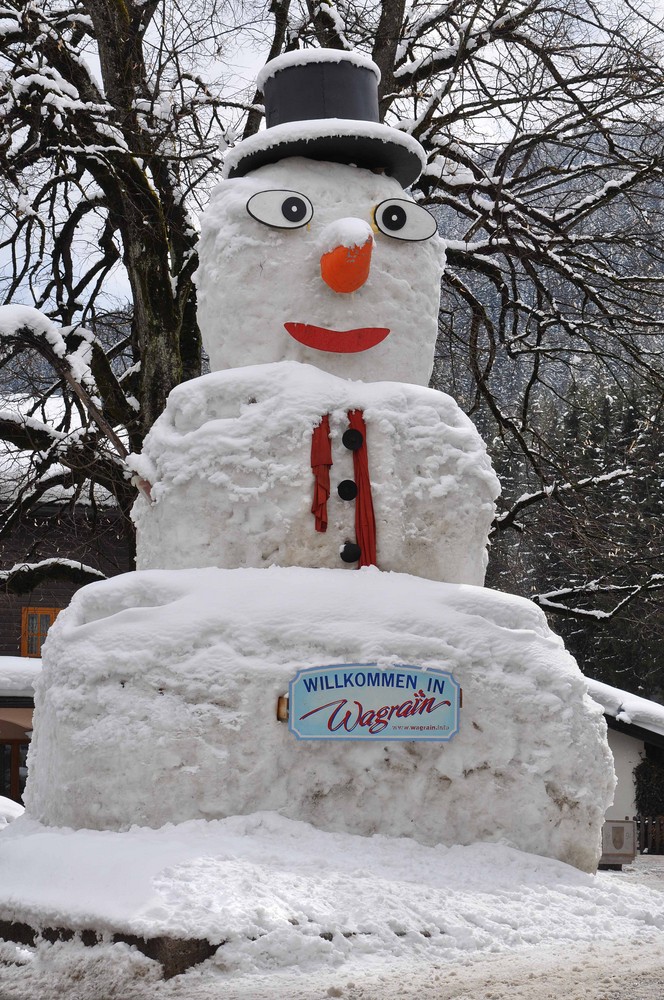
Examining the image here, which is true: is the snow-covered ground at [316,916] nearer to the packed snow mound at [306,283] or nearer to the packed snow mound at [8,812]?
the packed snow mound at [306,283]

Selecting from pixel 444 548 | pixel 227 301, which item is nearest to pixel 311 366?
pixel 227 301

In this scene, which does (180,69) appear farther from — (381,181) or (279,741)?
(279,741)

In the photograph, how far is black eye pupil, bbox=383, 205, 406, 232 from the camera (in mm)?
5848

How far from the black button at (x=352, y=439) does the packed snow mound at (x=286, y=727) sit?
632mm

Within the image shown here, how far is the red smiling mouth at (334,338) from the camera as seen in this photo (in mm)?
5652

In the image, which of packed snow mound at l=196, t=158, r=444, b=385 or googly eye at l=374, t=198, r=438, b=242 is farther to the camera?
googly eye at l=374, t=198, r=438, b=242

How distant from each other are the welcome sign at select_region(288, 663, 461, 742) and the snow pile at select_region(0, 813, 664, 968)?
45 centimetres

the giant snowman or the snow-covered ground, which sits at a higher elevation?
the giant snowman

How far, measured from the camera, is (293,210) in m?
5.66

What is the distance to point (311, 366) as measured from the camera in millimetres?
5605

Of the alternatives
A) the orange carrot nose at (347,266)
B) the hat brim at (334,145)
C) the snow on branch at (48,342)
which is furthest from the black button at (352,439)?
the snow on branch at (48,342)

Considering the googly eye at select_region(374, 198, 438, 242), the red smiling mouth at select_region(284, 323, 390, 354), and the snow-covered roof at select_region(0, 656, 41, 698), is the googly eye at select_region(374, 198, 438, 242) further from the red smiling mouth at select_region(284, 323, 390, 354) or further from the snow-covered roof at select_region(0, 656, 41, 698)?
the snow-covered roof at select_region(0, 656, 41, 698)

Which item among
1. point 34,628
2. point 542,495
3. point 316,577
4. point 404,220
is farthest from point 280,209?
point 34,628

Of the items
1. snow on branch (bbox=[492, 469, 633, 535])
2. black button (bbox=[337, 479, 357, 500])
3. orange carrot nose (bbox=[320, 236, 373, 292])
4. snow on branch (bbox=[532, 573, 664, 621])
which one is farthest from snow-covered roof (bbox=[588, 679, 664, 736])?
orange carrot nose (bbox=[320, 236, 373, 292])
